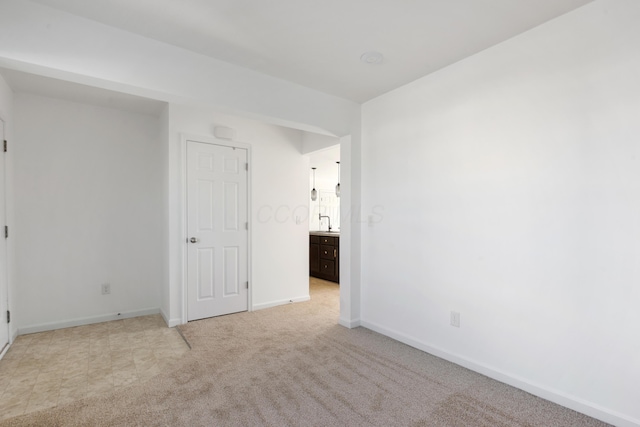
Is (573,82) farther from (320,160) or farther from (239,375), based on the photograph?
(320,160)

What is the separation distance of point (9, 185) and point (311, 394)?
3.46 m

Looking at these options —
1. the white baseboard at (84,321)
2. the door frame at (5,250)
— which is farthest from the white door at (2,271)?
the white baseboard at (84,321)

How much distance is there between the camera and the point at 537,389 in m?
2.24

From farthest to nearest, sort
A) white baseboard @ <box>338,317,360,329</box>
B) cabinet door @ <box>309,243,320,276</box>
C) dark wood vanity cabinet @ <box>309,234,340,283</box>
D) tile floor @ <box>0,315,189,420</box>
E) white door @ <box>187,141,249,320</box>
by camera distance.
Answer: cabinet door @ <box>309,243,320,276</box> → dark wood vanity cabinet @ <box>309,234,340,283</box> → white door @ <box>187,141,249,320</box> → white baseboard @ <box>338,317,360,329</box> → tile floor @ <box>0,315,189,420</box>

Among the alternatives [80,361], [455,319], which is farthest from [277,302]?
[455,319]

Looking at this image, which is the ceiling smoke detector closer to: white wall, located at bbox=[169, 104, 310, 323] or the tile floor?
white wall, located at bbox=[169, 104, 310, 323]

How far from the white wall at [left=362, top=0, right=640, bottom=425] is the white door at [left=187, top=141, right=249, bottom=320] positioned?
1.99 metres

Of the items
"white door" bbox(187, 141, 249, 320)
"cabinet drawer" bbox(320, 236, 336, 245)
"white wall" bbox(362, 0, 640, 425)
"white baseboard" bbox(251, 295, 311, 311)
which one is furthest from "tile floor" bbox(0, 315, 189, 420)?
"cabinet drawer" bbox(320, 236, 336, 245)

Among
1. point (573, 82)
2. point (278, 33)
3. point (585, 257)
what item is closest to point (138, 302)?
point (278, 33)

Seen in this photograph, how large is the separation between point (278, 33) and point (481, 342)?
2786 mm

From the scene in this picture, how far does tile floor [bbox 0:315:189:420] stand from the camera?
2279 mm

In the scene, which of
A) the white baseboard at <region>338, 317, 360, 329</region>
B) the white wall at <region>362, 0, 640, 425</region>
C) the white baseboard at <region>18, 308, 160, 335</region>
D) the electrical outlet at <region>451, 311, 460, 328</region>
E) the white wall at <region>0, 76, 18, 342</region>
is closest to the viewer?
the white wall at <region>362, 0, 640, 425</region>

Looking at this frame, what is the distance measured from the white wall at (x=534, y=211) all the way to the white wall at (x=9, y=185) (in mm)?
3698

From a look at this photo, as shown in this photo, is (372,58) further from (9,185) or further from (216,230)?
(9,185)
